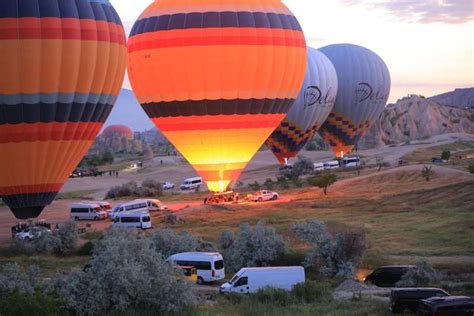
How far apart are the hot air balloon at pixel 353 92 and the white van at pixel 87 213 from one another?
23067mm

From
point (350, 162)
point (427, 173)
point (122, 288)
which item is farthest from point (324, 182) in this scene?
point (122, 288)

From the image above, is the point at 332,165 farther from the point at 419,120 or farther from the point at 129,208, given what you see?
the point at 419,120

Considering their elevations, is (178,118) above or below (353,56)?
below

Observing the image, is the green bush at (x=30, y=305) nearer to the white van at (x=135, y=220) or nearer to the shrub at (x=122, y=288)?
the shrub at (x=122, y=288)

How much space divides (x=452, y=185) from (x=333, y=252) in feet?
72.6

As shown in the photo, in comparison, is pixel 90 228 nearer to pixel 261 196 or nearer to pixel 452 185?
pixel 261 196

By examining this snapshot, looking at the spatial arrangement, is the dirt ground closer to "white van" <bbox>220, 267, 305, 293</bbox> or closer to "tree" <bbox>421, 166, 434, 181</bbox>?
"tree" <bbox>421, 166, 434, 181</bbox>

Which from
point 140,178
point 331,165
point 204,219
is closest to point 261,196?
point 204,219

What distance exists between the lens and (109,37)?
30.6 meters

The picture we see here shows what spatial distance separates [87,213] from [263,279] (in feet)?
81.0

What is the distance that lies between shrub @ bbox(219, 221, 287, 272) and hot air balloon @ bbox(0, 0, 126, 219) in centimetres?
680

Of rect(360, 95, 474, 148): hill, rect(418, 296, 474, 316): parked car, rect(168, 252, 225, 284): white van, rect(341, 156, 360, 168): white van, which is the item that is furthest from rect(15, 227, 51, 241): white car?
rect(360, 95, 474, 148): hill

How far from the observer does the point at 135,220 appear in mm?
41906

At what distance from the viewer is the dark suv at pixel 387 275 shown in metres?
26.8
